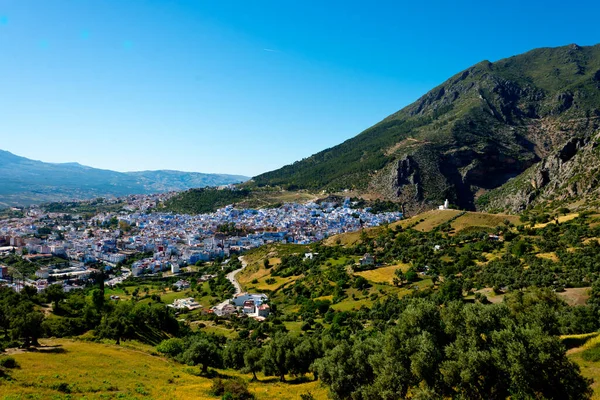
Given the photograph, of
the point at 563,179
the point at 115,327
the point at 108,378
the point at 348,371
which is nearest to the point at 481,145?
the point at 563,179

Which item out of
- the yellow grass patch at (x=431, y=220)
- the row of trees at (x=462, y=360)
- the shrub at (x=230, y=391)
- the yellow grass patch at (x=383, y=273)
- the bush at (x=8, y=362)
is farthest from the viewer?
the yellow grass patch at (x=431, y=220)

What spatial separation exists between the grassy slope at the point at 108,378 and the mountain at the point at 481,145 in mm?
94033

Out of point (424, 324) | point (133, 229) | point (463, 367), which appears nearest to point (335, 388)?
point (424, 324)

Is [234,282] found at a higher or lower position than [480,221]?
lower

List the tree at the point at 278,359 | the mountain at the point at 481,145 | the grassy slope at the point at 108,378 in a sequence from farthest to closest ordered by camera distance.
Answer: the mountain at the point at 481,145 < the tree at the point at 278,359 < the grassy slope at the point at 108,378

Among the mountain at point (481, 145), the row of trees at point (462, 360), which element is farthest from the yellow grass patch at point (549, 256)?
the mountain at point (481, 145)

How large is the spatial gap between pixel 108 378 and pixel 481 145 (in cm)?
14907

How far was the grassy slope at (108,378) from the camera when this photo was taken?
17.0 metres

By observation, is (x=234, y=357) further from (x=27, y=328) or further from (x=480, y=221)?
(x=480, y=221)

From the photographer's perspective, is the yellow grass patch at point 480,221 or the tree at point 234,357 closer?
the tree at point 234,357

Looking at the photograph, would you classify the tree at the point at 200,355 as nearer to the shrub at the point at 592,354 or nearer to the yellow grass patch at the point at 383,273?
Answer: the shrub at the point at 592,354

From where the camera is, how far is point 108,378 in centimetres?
1970

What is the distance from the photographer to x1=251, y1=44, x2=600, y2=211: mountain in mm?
127188

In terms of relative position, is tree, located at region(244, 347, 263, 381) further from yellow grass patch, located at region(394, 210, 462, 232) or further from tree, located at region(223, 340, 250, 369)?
yellow grass patch, located at region(394, 210, 462, 232)
